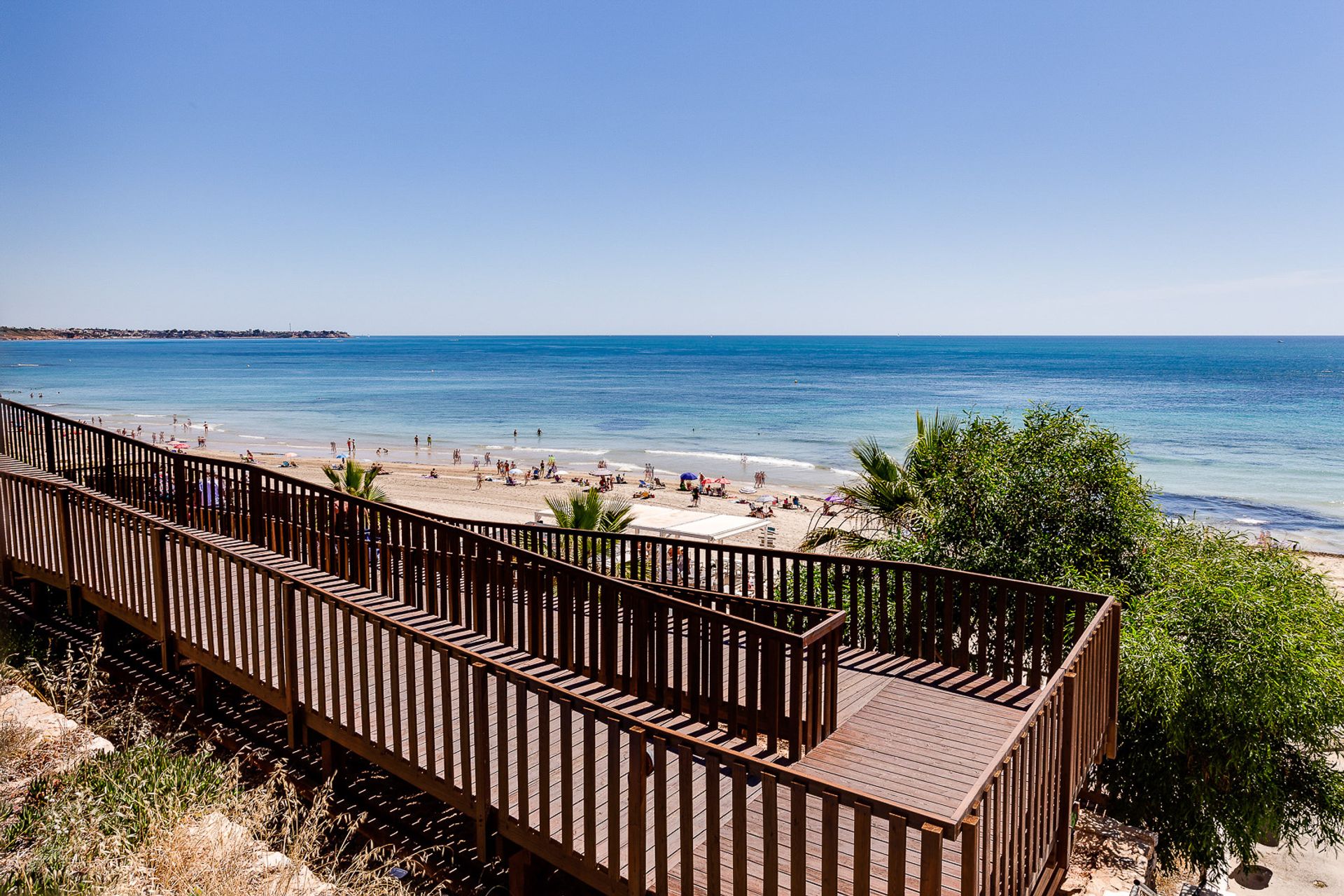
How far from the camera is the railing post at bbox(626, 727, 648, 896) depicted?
340 centimetres

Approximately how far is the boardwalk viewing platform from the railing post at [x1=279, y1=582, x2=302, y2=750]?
17mm

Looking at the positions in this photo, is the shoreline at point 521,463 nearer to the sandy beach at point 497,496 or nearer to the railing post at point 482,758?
the sandy beach at point 497,496

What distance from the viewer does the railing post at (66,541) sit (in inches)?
269

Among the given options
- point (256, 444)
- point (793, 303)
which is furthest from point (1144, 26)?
point (793, 303)

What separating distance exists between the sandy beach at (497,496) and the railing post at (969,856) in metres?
19.9

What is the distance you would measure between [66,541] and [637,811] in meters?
6.28

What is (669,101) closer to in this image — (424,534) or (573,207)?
(424,534)

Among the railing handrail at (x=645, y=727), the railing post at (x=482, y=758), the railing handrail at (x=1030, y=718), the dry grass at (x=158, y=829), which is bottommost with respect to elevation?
the dry grass at (x=158, y=829)

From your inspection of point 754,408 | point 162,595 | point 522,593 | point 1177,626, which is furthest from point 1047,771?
point 754,408

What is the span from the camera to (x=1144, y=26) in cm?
2577

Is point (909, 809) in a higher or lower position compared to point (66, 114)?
lower

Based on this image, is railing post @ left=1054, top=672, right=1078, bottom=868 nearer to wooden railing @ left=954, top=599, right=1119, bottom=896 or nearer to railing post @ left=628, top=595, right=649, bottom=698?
wooden railing @ left=954, top=599, right=1119, bottom=896

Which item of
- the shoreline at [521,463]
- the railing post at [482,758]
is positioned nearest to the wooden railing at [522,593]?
the railing post at [482,758]

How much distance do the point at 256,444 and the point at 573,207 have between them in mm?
47414
